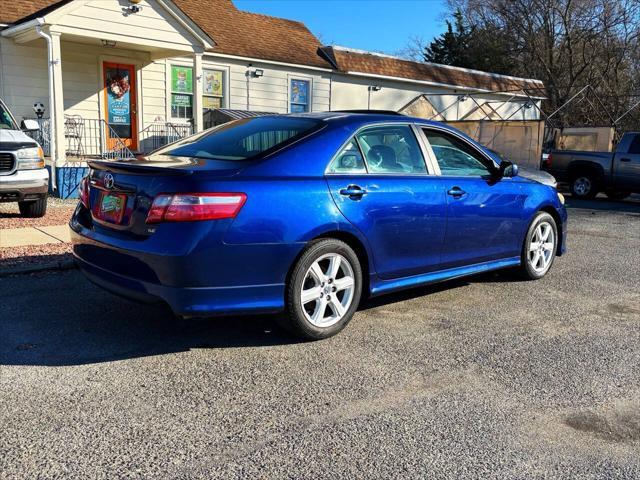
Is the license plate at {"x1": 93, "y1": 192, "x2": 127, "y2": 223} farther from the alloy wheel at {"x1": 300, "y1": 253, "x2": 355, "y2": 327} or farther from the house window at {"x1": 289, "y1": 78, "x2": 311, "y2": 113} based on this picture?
the house window at {"x1": 289, "y1": 78, "x2": 311, "y2": 113}

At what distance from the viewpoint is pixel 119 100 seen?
48.2ft

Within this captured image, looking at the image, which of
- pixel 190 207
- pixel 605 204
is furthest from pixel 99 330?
pixel 605 204

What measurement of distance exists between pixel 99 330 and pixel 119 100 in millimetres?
11457

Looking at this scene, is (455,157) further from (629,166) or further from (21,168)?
(629,166)

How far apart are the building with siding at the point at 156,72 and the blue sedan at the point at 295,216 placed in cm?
839

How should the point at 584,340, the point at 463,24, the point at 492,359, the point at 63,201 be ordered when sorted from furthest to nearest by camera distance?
the point at 463,24, the point at 63,201, the point at 584,340, the point at 492,359

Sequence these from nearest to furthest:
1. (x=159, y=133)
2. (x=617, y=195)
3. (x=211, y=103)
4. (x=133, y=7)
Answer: (x=133, y=7), (x=159, y=133), (x=617, y=195), (x=211, y=103)

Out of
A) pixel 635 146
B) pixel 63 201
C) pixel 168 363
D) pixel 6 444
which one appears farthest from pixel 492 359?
pixel 635 146

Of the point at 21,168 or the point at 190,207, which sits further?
the point at 21,168

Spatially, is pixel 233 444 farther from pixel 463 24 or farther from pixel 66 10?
pixel 463 24

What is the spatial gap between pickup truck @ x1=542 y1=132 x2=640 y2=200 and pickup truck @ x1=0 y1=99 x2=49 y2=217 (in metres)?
12.9

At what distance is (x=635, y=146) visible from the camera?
14648mm

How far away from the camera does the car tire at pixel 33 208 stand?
898 centimetres

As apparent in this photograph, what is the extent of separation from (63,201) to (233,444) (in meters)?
9.72
